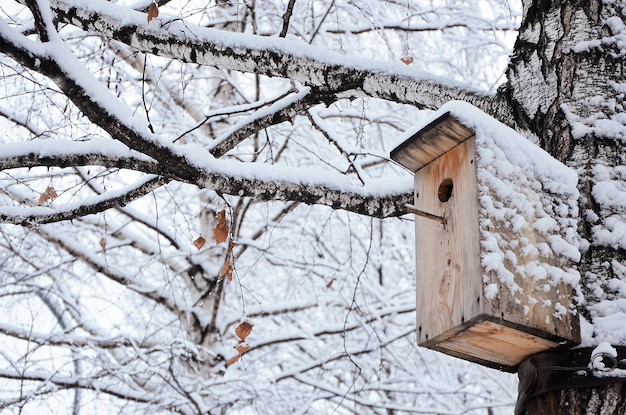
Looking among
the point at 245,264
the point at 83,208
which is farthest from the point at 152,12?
the point at 245,264

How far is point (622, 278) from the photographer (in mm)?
1660

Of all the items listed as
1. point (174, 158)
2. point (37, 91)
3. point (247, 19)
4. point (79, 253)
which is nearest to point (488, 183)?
point (174, 158)

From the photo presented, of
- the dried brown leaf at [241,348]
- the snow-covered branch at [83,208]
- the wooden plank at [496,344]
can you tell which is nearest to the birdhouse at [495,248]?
the wooden plank at [496,344]

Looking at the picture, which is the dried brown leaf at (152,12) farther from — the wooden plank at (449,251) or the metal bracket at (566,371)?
the metal bracket at (566,371)

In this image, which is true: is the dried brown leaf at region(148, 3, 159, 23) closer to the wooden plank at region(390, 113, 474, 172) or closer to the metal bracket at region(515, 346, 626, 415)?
the wooden plank at region(390, 113, 474, 172)

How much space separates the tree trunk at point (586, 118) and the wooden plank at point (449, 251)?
0.30m

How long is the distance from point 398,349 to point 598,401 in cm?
437

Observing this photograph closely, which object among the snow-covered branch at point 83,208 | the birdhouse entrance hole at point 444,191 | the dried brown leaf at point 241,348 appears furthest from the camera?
the dried brown leaf at point 241,348

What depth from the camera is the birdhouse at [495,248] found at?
1.57 meters

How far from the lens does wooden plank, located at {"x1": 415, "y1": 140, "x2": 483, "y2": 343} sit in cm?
161

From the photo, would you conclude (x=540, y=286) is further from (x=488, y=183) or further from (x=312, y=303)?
(x=312, y=303)

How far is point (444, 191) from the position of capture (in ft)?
6.26

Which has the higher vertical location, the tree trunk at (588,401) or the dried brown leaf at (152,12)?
the dried brown leaf at (152,12)

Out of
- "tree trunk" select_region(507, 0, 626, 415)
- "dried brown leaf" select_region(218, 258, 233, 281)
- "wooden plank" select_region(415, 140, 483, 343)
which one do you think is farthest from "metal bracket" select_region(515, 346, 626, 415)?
"dried brown leaf" select_region(218, 258, 233, 281)
